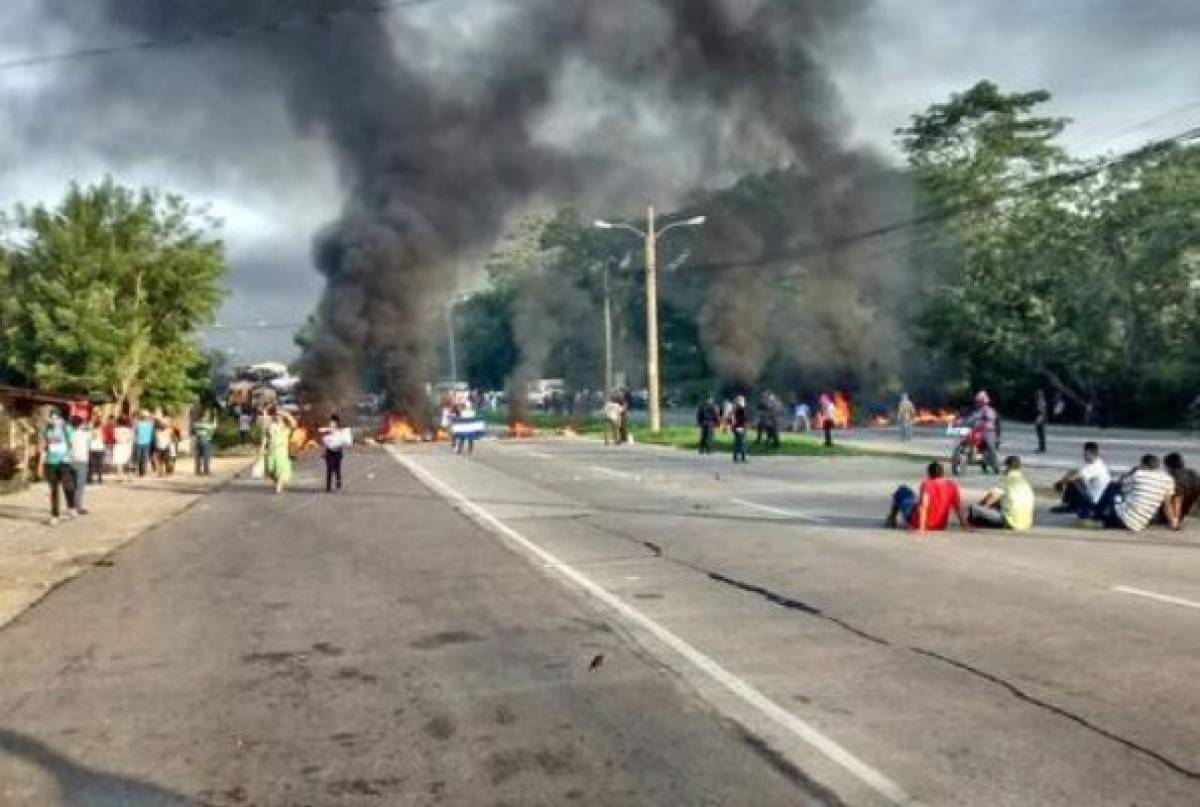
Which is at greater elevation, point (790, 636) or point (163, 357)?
point (163, 357)

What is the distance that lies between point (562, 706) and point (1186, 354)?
1637 inches

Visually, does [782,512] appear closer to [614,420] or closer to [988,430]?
[988,430]

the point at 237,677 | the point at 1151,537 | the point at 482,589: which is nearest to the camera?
the point at 237,677

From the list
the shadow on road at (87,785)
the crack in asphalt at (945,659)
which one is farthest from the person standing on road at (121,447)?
the shadow on road at (87,785)

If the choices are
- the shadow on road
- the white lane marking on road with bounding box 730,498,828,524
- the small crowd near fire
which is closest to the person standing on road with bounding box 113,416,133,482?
the small crowd near fire

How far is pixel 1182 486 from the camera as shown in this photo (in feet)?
49.4

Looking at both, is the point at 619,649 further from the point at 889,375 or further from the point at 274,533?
the point at 889,375

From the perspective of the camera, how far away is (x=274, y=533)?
16.3m

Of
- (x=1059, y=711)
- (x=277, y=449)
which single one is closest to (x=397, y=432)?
(x=277, y=449)

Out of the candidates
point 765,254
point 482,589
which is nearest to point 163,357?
point 482,589

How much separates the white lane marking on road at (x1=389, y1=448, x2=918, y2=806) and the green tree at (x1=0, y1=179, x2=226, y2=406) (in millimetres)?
21926

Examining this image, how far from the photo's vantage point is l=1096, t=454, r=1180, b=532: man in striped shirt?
14.7 metres

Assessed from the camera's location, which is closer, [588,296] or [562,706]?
[562,706]

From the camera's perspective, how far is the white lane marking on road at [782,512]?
16.5 meters
